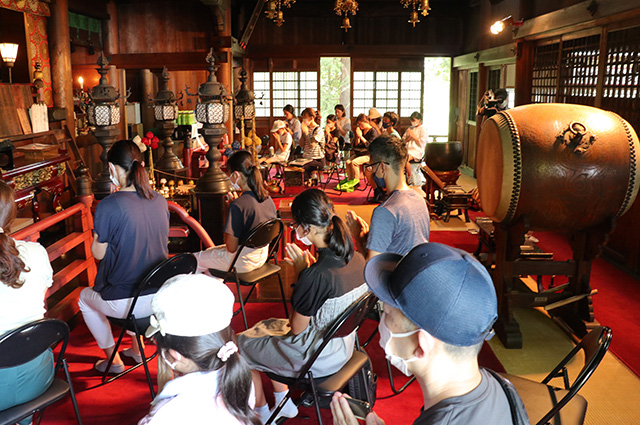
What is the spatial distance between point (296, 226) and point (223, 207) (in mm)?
3126

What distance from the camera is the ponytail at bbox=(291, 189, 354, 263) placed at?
2715 mm

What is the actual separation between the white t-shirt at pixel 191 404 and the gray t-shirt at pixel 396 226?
70.3 inches

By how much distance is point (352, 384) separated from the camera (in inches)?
117

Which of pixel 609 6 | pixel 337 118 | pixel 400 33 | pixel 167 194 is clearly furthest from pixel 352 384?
pixel 400 33

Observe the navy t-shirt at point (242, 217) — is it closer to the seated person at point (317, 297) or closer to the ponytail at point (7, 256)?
the seated person at point (317, 297)

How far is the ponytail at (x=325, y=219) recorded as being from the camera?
271 centimetres

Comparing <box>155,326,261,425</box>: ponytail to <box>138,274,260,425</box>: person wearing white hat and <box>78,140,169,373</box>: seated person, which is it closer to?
<box>138,274,260,425</box>: person wearing white hat

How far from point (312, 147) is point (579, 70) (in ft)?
15.8

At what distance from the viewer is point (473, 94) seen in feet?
42.4

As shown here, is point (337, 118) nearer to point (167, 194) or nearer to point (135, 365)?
point (167, 194)

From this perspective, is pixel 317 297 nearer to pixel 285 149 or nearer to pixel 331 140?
pixel 285 149

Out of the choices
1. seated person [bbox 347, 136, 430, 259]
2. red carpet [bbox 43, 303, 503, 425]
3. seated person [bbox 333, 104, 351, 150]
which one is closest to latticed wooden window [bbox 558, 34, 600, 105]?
red carpet [bbox 43, 303, 503, 425]

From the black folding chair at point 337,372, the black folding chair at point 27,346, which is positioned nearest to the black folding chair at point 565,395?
the black folding chair at point 337,372

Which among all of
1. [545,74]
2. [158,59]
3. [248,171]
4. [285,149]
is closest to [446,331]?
[248,171]
